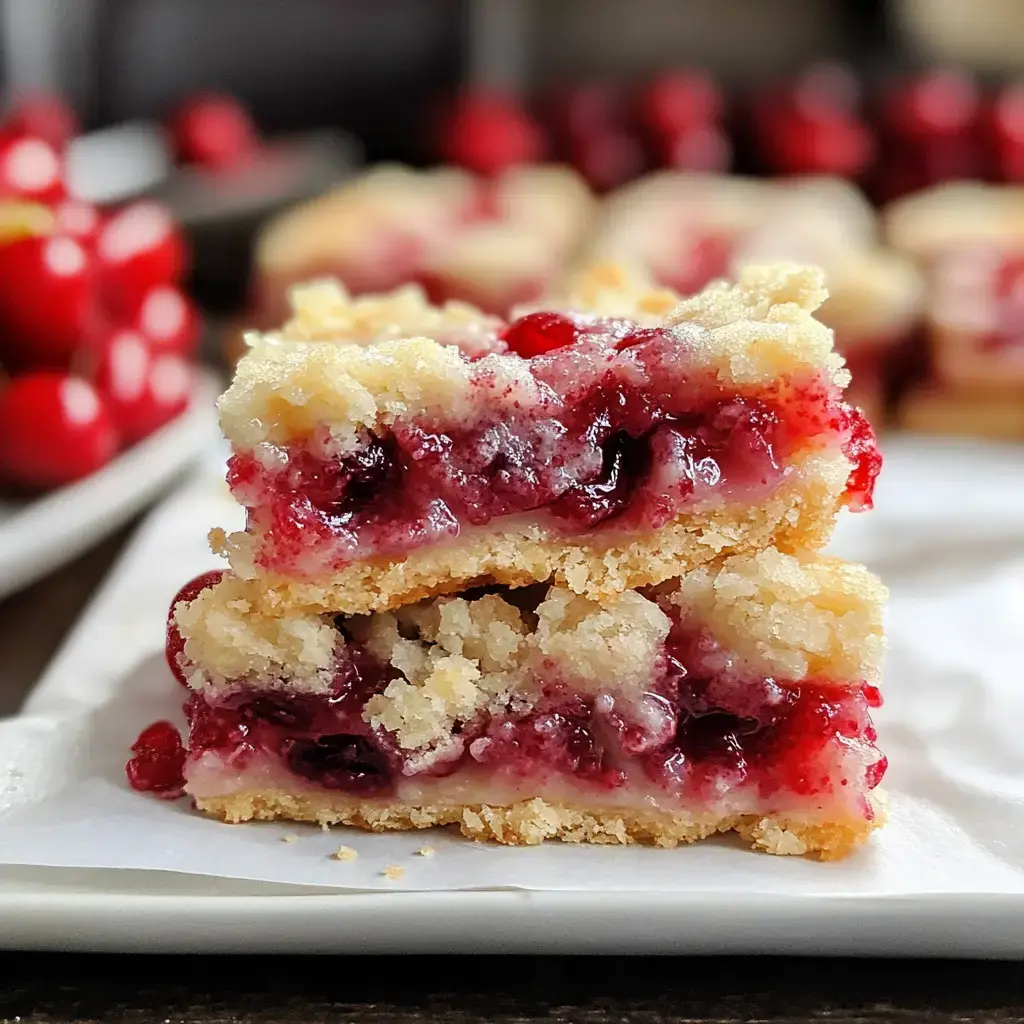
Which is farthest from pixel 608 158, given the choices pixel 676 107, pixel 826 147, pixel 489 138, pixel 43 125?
pixel 43 125

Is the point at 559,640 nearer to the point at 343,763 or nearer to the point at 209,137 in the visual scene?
the point at 343,763

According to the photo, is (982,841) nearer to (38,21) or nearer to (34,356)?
(34,356)

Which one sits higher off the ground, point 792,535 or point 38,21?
point 38,21

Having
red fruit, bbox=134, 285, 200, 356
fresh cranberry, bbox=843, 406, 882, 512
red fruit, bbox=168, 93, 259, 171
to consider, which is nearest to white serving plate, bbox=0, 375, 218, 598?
red fruit, bbox=134, 285, 200, 356

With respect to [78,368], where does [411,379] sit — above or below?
above

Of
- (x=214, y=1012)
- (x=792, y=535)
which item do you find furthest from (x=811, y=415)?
(x=214, y=1012)

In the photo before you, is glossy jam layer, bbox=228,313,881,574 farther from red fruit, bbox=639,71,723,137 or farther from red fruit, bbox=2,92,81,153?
red fruit, bbox=639,71,723,137
